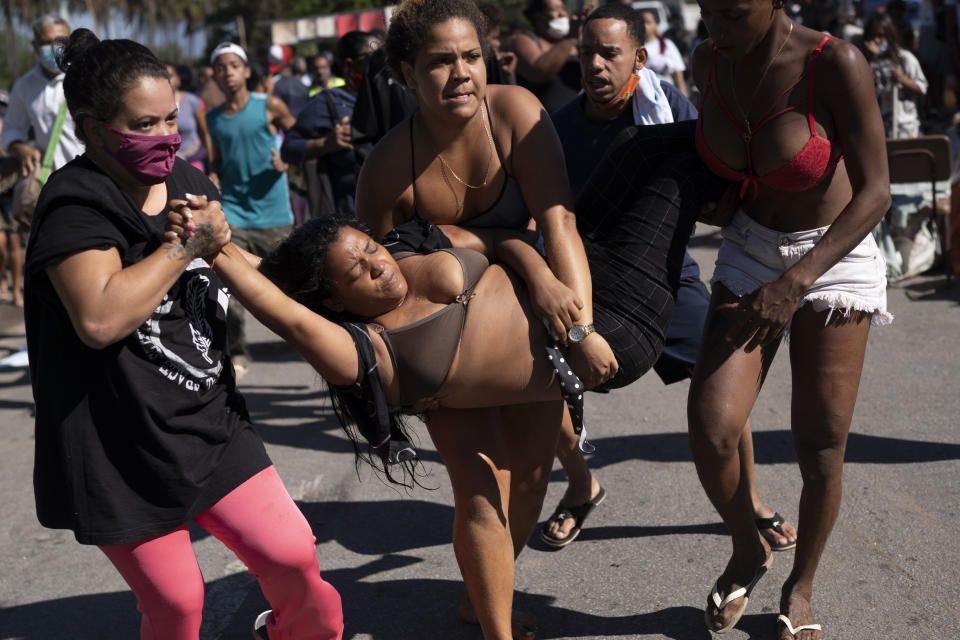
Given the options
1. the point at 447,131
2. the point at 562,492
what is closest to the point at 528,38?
the point at 562,492

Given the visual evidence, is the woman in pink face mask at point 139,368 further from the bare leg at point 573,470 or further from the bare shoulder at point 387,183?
the bare leg at point 573,470

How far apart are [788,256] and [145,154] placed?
5.94 feet

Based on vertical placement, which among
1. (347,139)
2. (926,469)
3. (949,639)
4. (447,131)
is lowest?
(926,469)

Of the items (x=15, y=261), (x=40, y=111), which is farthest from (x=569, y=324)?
(x=15, y=261)

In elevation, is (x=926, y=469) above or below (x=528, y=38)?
below

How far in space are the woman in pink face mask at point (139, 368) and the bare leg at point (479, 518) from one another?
0.46m

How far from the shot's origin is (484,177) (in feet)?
9.35

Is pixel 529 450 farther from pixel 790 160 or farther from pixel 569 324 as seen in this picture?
pixel 790 160

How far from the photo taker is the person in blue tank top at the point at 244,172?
6.94 meters

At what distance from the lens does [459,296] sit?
8.59ft

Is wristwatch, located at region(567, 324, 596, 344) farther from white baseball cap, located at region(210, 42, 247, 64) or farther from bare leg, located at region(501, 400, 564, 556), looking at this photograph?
white baseball cap, located at region(210, 42, 247, 64)

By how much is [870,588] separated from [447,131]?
206cm

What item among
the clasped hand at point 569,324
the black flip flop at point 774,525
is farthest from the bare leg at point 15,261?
the clasped hand at point 569,324

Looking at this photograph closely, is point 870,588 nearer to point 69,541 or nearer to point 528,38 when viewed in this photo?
point 69,541
